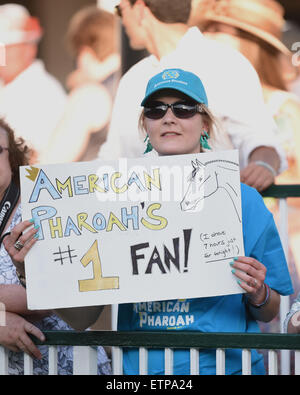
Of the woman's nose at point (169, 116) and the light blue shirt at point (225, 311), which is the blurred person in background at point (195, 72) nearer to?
the woman's nose at point (169, 116)

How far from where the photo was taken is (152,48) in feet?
14.5

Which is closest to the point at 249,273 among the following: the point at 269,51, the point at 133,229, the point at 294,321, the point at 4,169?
the point at 294,321

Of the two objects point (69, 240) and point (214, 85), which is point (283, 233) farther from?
point (69, 240)

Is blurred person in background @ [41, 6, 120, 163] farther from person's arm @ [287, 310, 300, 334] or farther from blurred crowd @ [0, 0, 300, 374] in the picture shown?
person's arm @ [287, 310, 300, 334]

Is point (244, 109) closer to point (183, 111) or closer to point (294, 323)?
point (183, 111)

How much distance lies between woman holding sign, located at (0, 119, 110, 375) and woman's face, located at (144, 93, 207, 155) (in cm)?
63

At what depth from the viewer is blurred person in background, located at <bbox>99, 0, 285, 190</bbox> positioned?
4.27 meters

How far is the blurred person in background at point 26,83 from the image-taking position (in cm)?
476

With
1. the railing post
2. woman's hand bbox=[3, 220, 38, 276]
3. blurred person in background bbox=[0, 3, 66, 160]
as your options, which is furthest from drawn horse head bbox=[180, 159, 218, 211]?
blurred person in background bbox=[0, 3, 66, 160]

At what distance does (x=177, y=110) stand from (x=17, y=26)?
6.72 ft

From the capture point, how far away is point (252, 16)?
437 centimetres

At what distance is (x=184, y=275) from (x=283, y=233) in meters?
1.22

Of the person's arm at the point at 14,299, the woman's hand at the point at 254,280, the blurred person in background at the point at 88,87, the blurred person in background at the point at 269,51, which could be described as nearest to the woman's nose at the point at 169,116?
the woman's hand at the point at 254,280

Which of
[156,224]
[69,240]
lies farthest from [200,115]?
[69,240]
